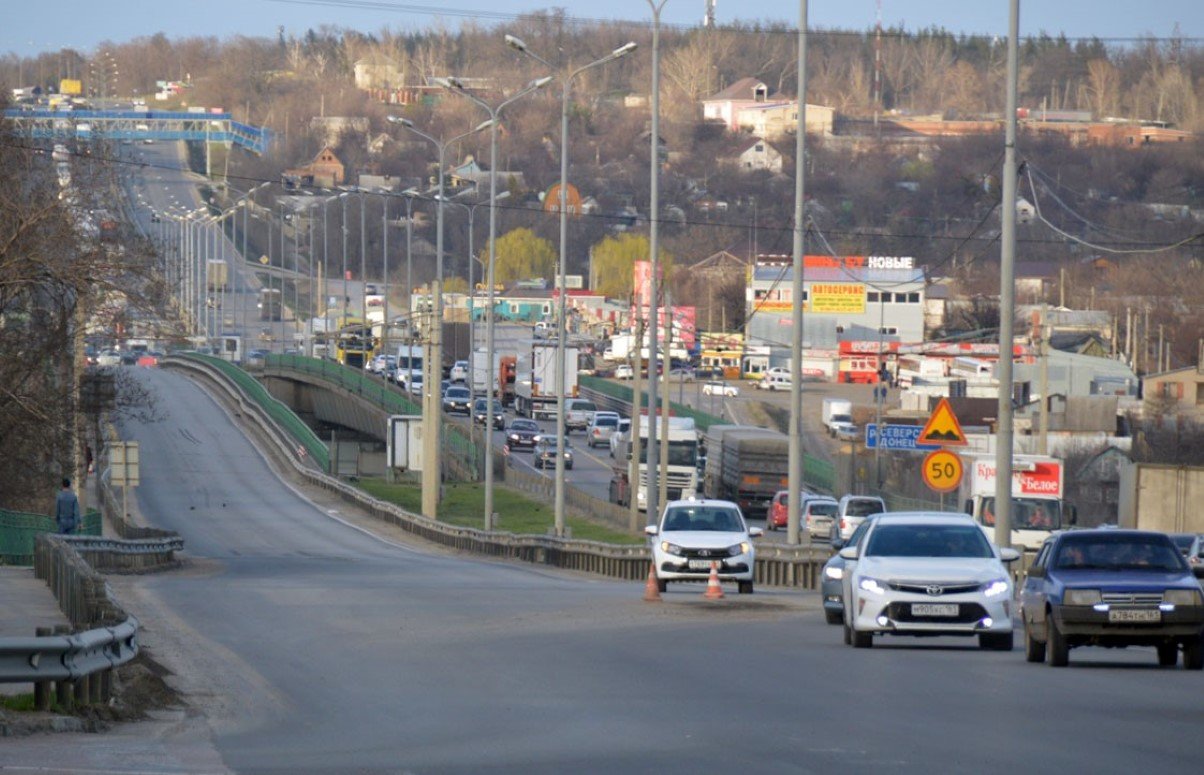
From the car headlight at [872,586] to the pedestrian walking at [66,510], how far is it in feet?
Result: 73.1

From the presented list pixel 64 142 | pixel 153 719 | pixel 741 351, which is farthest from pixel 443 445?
pixel 153 719

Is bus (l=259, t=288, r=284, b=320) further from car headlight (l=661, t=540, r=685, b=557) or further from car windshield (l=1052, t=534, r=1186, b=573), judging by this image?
car windshield (l=1052, t=534, r=1186, b=573)

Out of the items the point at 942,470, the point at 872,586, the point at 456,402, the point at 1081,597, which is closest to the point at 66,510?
the point at 942,470

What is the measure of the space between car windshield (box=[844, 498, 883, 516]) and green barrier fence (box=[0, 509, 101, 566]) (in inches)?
796

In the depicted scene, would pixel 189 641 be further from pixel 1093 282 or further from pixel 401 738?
pixel 1093 282

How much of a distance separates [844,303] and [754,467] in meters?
80.4

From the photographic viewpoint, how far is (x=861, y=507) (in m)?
51.9

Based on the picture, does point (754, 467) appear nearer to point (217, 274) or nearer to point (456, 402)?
point (456, 402)

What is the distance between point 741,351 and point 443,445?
175ft

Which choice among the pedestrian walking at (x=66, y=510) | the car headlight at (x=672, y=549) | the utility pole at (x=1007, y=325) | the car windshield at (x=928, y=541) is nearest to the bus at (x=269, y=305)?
the pedestrian walking at (x=66, y=510)

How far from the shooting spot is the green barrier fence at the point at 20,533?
41.5 metres

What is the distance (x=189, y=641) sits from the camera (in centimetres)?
2059

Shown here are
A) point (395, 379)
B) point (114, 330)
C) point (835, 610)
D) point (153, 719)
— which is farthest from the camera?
point (395, 379)

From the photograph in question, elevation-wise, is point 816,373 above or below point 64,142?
below
